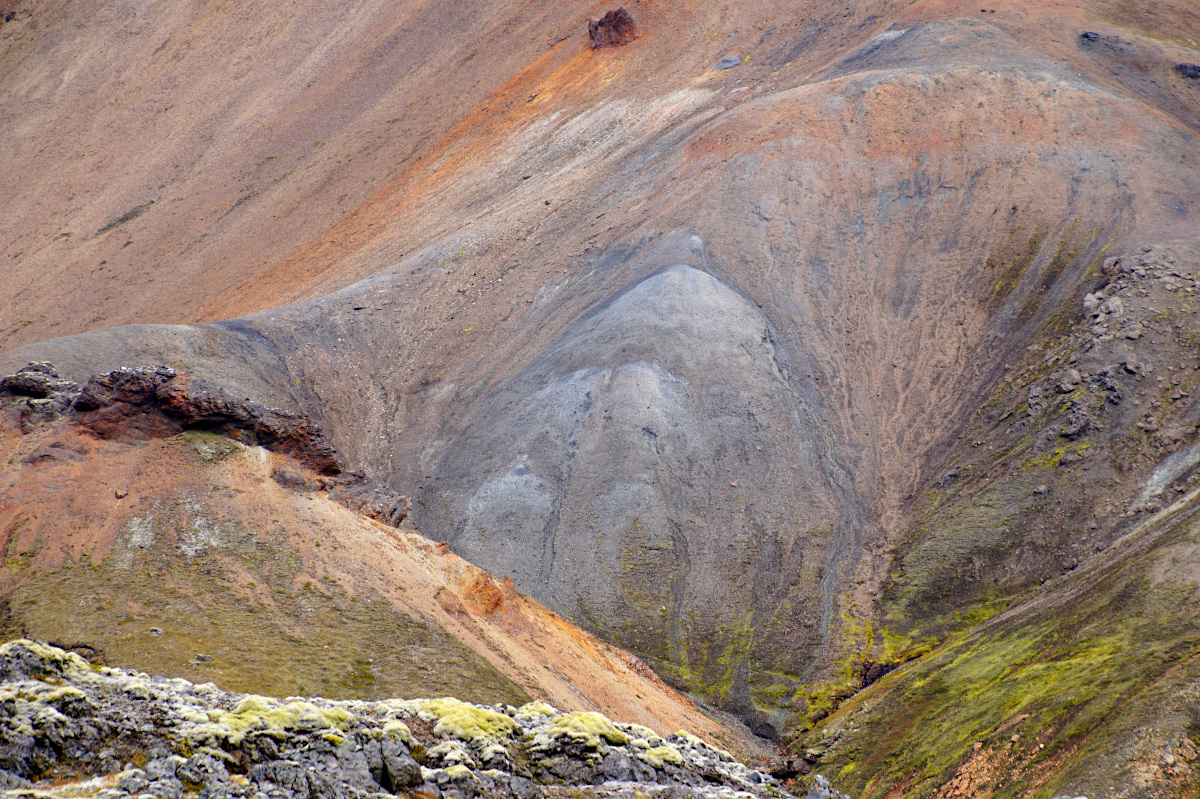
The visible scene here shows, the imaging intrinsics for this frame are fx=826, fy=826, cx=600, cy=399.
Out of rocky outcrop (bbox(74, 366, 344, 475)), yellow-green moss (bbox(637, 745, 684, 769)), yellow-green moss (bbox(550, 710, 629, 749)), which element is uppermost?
rocky outcrop (bbox(74, 366, 344, 475))

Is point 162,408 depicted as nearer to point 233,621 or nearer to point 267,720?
point 233,621

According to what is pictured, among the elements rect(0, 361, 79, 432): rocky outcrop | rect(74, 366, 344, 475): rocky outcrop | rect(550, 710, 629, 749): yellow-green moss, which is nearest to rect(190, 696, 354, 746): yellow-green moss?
rect(550, 710, 629, 749): yellow-green moss

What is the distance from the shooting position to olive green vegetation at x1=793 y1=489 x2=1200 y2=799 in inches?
521

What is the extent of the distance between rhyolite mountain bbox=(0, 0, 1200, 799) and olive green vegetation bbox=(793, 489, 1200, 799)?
0.32ft

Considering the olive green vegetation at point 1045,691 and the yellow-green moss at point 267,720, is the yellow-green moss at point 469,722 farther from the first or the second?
the olive green vegetation at point 1045,691

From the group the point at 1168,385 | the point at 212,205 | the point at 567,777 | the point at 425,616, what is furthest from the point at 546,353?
the point at 212,205

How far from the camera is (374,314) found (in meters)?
A: 36.8

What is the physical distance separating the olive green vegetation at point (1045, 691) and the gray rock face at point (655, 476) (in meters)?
4.59

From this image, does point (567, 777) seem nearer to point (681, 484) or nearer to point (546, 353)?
point (681, 484)

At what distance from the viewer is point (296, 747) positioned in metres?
9.34

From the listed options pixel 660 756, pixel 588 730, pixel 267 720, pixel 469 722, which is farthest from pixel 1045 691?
pixel 267 720

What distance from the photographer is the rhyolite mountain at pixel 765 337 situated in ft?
62.3

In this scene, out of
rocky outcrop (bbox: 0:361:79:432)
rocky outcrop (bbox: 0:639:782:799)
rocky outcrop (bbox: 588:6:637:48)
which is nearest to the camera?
rocky outcrop (bbox: 0:639:782:799)

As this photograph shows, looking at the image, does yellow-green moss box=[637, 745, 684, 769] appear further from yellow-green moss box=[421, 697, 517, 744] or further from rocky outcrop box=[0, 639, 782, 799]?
yellow-green moss box=[421, 697, 517, 744]
